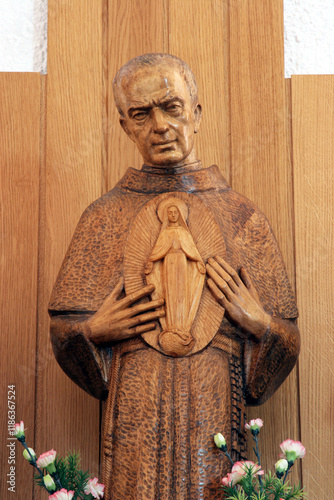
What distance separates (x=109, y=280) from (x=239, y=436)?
0.50 meters

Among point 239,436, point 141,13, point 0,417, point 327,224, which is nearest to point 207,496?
point 239,436

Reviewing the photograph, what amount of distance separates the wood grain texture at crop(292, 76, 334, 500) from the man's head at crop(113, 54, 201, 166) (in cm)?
60

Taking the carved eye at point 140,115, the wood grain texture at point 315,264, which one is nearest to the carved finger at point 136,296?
the carved eye at point 140,115

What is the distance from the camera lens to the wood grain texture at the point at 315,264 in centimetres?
234

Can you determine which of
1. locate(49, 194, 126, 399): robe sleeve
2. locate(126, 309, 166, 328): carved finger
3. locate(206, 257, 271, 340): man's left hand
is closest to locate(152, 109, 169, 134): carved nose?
locate(49, 194, 126, 399): robe sleeve

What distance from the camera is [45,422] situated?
2.37m

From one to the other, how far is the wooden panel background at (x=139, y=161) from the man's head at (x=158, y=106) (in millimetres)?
507

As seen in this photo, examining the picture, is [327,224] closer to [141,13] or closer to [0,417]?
[141,13]

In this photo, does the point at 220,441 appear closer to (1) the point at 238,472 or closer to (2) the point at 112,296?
(1) the point at 238,472

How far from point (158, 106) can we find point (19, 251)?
2.44ft

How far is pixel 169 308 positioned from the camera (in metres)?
1.85

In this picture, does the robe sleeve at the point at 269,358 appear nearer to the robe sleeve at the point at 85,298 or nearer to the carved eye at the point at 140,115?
the robe sleeve at the point at 85,298

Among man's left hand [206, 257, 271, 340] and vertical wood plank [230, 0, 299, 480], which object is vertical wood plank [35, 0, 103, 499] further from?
man's left hand [206, 257, 271, 340]

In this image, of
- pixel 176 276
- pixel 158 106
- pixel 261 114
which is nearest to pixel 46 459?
pixel 176 276
